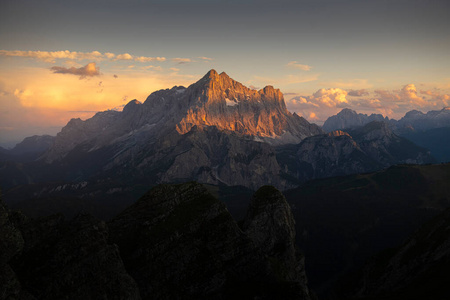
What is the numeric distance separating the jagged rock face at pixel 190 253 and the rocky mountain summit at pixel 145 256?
171 millimetres

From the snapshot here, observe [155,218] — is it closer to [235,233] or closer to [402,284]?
[235,233]

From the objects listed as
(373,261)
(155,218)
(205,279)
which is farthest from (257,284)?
(373,261)

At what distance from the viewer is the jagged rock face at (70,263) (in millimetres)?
43781

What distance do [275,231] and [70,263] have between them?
60.4m

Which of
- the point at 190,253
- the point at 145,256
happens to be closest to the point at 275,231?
the point at 190,253

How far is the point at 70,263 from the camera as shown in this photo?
4594 cm

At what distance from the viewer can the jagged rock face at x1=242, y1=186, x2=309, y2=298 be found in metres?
89.4

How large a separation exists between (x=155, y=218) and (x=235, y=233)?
1718 cm

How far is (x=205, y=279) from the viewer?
Answer: 59500 millimetres

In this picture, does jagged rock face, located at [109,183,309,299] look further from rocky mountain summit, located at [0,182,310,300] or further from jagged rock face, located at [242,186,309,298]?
jagged rock face, located at [242,186,309,298]

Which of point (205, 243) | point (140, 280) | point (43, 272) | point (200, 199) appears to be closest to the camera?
point (43, 272)

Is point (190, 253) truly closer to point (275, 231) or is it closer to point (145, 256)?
point (145, 256)

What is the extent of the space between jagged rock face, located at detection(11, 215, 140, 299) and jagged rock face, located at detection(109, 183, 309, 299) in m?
7.07

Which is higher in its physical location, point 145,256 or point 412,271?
point 145,256
